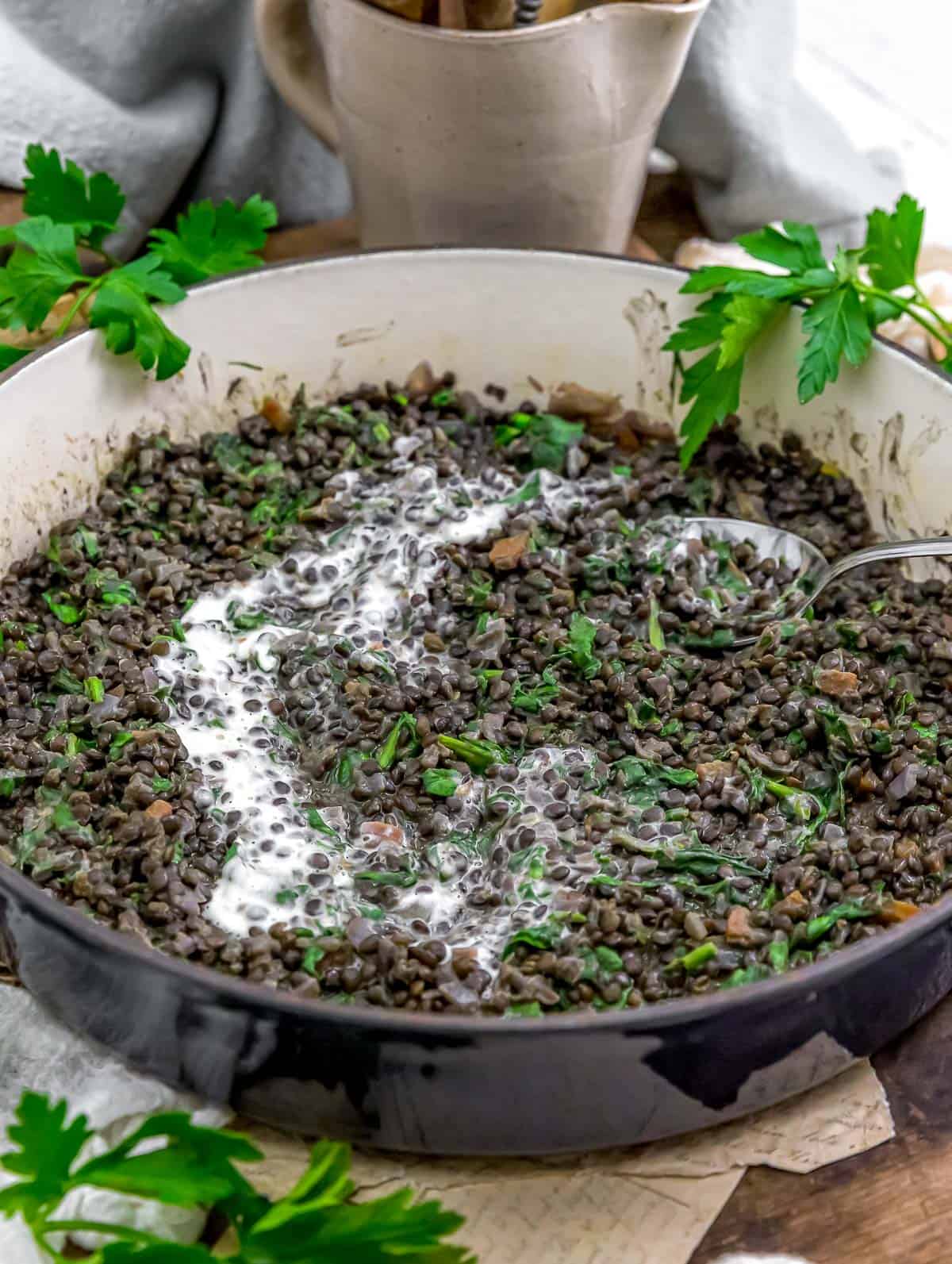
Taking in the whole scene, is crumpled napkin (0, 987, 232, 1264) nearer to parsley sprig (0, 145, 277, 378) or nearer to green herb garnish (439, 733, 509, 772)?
green herb garnish (439, 733, 509, 772)

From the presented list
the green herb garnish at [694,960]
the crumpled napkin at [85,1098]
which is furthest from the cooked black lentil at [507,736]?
the crumpled napkin at [85,1098]

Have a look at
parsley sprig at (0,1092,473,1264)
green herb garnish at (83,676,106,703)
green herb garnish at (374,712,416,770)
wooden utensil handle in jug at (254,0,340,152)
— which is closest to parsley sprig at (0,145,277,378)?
wooden utensil handle in jug at (254,0,340,152)

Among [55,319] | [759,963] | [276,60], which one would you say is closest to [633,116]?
[276,60]

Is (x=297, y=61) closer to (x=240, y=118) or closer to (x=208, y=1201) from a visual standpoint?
(x=240, y=118)

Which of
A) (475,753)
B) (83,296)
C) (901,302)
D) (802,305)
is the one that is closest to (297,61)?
(83,296)

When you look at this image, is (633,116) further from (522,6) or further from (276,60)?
(276,60)

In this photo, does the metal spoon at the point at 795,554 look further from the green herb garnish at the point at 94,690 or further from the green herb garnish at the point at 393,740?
the green herb garnish at the point at 94,690
